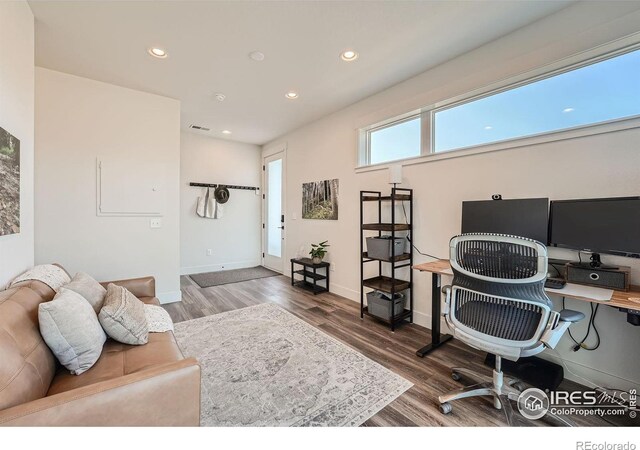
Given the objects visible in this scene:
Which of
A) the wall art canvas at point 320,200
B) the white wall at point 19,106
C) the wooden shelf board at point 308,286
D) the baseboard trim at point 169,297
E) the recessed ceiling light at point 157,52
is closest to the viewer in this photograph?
the white wall at point 19,106

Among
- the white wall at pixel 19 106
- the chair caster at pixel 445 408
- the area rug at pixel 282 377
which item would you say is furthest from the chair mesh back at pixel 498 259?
the white wall at pixel 19 106

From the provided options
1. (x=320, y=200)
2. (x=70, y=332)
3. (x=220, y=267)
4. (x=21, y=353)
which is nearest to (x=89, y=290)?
(x=70, y=332)

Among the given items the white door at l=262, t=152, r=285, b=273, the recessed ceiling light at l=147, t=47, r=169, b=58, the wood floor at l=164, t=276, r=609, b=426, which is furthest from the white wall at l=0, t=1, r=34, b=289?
the white door at l=262, t=152, r=285, b=273

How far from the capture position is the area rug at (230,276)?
4649 mm

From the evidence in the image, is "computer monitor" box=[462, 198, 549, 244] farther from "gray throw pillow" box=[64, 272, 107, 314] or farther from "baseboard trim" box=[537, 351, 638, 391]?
"gray throw pillow" box=[64, 272, 107, 314]

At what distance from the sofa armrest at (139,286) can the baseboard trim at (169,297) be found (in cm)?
131

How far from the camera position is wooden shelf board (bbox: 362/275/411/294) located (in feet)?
9.56

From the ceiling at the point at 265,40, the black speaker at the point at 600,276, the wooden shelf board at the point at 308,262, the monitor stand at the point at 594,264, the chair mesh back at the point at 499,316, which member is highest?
the ceiling at the point at 265,40

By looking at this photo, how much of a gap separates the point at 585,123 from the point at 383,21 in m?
1.69

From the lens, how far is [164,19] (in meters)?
2.12

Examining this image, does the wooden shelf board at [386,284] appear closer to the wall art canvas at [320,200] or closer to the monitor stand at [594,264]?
the wall art canvas at [320,200]

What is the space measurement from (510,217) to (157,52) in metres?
3.49

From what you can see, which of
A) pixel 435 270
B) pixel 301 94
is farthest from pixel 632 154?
pixel 301 94

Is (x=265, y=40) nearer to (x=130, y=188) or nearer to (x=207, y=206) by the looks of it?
(x=130, y=188)
